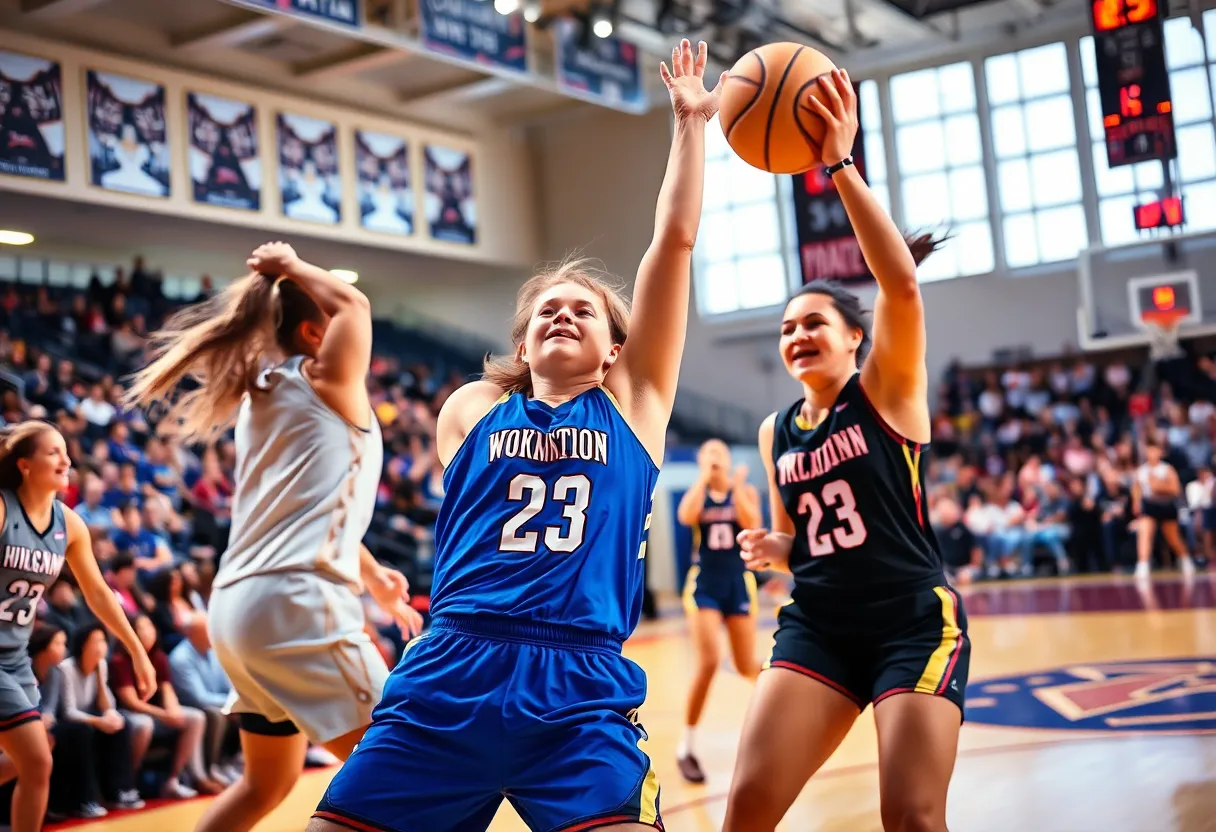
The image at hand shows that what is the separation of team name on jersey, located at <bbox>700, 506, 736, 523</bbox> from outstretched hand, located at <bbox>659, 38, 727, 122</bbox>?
4436 mm

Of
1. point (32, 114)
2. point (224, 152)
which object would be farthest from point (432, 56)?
point (32, 114)

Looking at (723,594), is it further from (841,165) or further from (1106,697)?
(841,165)

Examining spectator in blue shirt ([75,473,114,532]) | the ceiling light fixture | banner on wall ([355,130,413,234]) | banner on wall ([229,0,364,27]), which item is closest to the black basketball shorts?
spectator in blue shirt ([75,473,114,532])

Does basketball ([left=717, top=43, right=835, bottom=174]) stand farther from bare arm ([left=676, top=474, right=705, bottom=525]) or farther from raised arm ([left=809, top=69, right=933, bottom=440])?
bare arm ([left=676, top=474, right=705, bottom=525])

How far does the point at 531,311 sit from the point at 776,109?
109cm

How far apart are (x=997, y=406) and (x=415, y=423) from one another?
29.1ft

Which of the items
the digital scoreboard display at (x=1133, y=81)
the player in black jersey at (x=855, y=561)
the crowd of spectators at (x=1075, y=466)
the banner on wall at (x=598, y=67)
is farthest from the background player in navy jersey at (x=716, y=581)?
the crowd of spectators at (x=1075, y=466)

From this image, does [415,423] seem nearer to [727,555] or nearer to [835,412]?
[727,555]

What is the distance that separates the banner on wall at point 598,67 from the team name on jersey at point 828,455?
11.5 m

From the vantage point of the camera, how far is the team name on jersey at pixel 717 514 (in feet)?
23.5

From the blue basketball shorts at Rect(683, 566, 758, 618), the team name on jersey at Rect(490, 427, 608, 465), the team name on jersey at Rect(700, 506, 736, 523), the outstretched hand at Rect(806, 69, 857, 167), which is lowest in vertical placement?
the blue basketball shorts at Rect(683, 566, 758, 618)

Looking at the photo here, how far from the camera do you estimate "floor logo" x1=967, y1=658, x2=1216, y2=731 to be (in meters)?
6.67

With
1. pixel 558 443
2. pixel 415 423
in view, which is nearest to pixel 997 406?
→ pixel 415 423

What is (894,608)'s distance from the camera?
3.35 m
